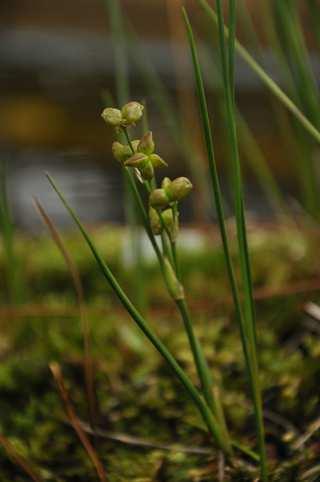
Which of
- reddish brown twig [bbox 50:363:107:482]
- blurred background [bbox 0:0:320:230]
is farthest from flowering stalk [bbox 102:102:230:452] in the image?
blurred background [bbox 0:0:320:230]

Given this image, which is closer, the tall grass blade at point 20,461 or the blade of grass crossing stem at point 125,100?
the tall grass blade at point 20,461

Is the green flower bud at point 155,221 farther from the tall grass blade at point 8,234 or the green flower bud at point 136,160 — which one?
the tall grass blade at point 8,234

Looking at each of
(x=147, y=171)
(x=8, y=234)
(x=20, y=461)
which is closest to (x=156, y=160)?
(x=147, y=171)

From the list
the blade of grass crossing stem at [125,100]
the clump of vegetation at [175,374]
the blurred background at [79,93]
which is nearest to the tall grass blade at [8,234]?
the clump of vegetation at [175,374]

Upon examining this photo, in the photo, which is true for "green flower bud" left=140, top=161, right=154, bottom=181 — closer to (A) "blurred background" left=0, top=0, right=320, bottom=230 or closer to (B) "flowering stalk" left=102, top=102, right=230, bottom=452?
(B) "flowering stalk" left=102, top=102, right=230, bottom=452

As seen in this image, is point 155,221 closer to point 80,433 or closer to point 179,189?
point 179,189
